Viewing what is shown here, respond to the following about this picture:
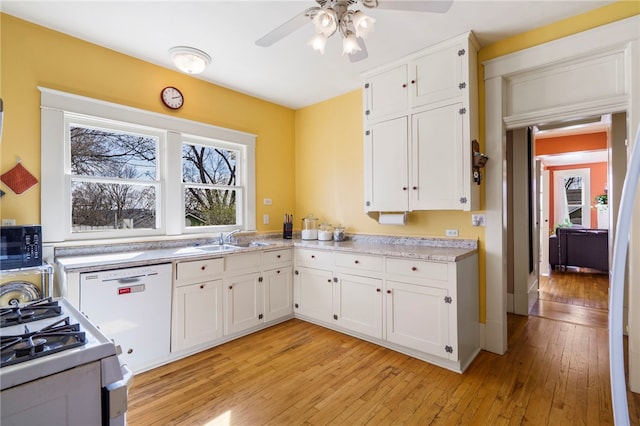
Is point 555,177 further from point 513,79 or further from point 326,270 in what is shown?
point 326,270

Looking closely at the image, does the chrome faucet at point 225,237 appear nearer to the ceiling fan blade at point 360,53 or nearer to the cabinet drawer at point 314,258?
the cabinet drawer at point 314,258

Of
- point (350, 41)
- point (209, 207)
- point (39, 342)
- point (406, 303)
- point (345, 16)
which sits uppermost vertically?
point (345, 16)

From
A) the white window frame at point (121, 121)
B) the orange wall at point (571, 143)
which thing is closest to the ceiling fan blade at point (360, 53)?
the white window frame at point (121, 121)

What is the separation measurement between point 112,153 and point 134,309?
1.50m

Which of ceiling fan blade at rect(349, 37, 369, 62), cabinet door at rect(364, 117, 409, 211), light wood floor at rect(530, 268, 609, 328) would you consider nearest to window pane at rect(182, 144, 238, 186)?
cabinet door at rect(364, 117, 409, 211)

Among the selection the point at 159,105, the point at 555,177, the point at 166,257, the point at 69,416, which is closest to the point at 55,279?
the point at 166,257

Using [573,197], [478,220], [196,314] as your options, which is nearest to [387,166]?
[478,220]

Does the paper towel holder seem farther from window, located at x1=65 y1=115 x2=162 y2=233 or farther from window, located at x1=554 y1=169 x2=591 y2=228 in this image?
window, located at x1=554 y1=169 x2=591 y2=228

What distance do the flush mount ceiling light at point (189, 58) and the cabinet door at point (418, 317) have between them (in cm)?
258

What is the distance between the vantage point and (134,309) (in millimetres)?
2398

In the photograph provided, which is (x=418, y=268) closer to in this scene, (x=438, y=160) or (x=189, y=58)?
(x=438, y=160)

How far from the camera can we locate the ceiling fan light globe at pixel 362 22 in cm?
168

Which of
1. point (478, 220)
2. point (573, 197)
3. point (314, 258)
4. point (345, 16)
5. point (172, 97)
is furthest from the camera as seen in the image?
point (573, 197)

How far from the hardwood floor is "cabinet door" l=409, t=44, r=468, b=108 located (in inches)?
89.5
